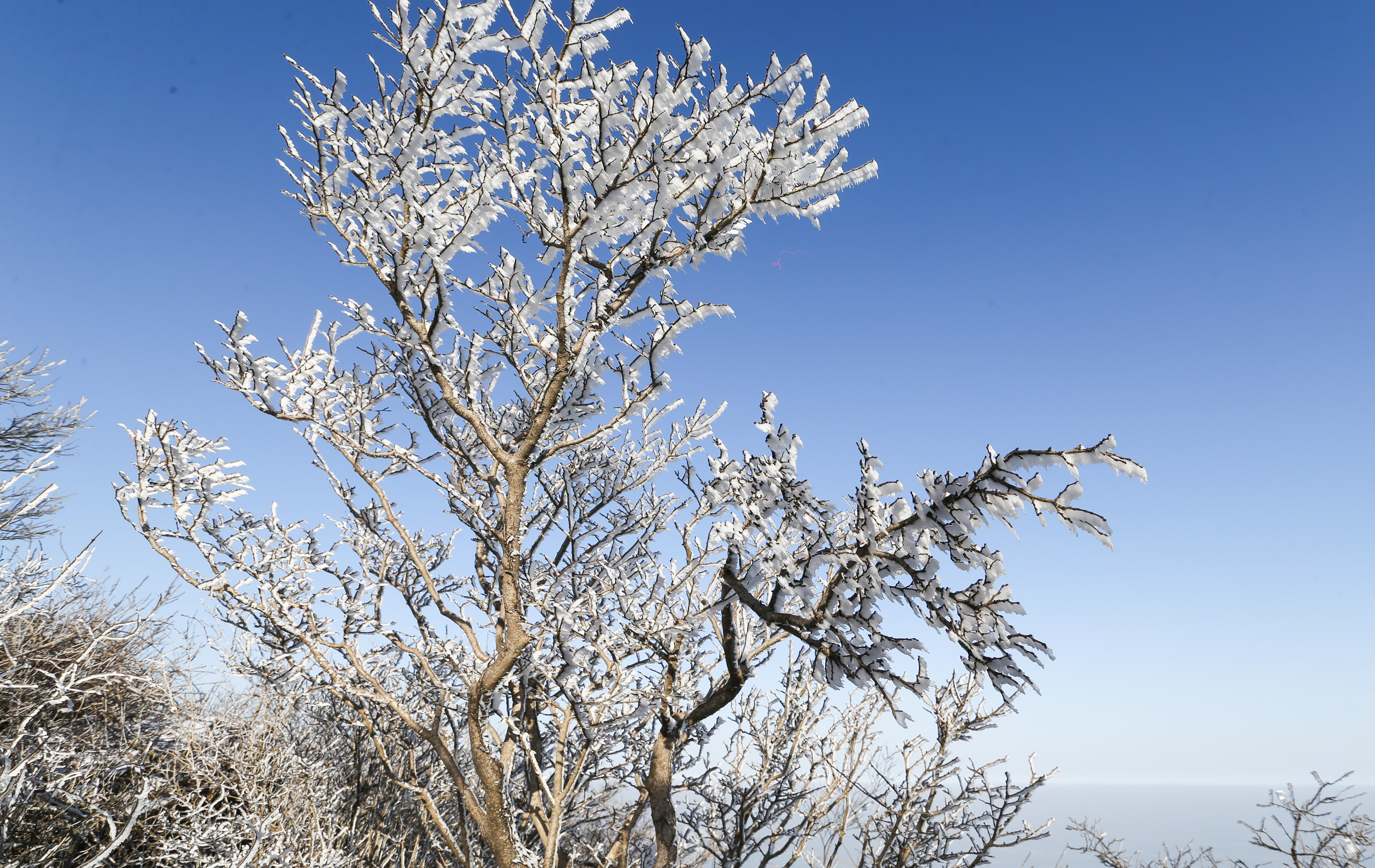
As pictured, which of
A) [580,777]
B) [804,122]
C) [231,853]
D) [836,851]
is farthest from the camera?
[836,851]

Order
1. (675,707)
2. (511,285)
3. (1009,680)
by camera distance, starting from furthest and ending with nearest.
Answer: (675,707), (511,285), (1009,680)

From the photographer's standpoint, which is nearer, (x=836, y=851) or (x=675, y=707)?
(x=675, y=707)

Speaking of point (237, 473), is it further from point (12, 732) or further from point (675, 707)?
point (12, 732)

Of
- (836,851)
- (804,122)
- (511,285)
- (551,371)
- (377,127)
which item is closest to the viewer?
(804,122)

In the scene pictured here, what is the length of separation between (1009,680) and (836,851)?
4.26 meters

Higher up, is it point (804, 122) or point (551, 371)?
point (804, 122)

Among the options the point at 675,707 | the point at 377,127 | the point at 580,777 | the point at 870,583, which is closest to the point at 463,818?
the point at 580,777

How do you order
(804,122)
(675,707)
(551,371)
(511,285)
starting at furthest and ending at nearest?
(675,707), (551,371), (511,285), (804,122)

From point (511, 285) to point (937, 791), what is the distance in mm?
5391

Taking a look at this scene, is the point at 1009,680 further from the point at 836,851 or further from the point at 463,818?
the point at 836,851

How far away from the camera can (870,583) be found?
2.31 metres

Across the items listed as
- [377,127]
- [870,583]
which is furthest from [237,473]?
[870,583]

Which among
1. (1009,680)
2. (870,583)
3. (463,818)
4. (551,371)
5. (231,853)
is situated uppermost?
(551,371)

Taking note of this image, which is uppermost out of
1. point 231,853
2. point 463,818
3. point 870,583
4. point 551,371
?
point 551,371
